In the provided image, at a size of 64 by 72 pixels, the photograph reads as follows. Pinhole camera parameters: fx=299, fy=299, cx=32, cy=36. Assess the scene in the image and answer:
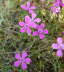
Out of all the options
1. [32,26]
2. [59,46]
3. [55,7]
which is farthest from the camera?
[55,7]

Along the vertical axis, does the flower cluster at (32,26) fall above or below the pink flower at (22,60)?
above

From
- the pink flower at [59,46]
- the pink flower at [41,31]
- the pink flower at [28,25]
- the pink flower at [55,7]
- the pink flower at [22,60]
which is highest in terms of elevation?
the pink flower at [55,7]

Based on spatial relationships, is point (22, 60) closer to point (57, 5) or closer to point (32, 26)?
point (32, 26)

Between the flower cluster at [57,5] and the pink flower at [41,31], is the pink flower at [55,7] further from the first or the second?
the pink flower at [41,31]

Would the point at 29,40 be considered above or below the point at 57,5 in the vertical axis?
below

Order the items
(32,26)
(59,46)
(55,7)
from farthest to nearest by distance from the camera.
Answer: (55,7)
(32,26)
(59,46)

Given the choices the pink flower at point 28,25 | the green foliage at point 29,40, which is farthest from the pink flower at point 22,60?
the pink flower at point 28,25

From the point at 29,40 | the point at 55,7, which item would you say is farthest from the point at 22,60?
the point at 55,7

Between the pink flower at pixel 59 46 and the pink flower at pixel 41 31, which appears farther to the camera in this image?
the pink flower at pixel 41 31

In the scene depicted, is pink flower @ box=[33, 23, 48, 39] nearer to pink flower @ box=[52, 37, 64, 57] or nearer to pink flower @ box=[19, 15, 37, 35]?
pink flower @ box=[19, 15, 37, 35]
